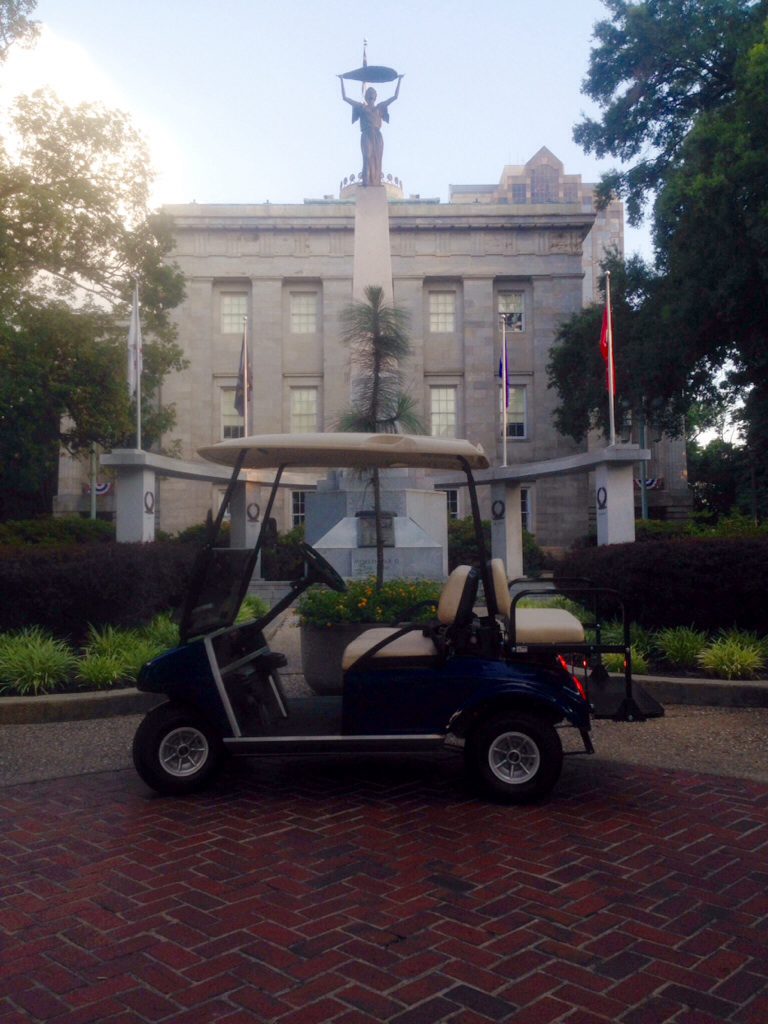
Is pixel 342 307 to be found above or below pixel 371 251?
above

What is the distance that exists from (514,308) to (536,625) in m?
35.0

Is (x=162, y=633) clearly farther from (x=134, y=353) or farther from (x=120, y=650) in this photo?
(x=134, y=353)

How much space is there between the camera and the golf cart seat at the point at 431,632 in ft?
17.9

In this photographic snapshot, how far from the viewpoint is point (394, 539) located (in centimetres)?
1770

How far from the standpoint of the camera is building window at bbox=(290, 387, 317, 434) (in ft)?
126

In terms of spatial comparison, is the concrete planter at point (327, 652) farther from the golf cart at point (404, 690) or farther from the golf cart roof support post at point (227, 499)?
the golf cart roof support post at point (227, 499)

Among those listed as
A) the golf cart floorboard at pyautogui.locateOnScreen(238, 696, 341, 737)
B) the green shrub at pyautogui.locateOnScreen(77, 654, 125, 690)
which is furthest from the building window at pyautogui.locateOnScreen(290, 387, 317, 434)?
the golf cart floorboard at pyautogui.locateOnScreen(238, 696, 341, 737)

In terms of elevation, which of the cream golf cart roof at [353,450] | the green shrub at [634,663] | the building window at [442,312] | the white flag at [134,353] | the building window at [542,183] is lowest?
the green shrub at [634,663]

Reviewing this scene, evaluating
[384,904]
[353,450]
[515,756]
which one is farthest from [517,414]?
[384,904]

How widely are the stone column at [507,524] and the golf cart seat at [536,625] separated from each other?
48.6ft

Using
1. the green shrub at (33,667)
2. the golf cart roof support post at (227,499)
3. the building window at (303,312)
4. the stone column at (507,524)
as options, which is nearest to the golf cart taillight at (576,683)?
the golf cart roof support post at (227,499)

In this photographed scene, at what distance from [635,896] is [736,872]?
60 cm

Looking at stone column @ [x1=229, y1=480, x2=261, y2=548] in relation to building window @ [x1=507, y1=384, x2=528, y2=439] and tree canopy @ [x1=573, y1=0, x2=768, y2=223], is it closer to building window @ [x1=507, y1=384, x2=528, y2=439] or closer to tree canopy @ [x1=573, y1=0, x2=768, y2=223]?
tree canopy @ [x1=573, y1=0, x2=768, y2=223]

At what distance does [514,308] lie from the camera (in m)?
38.9
